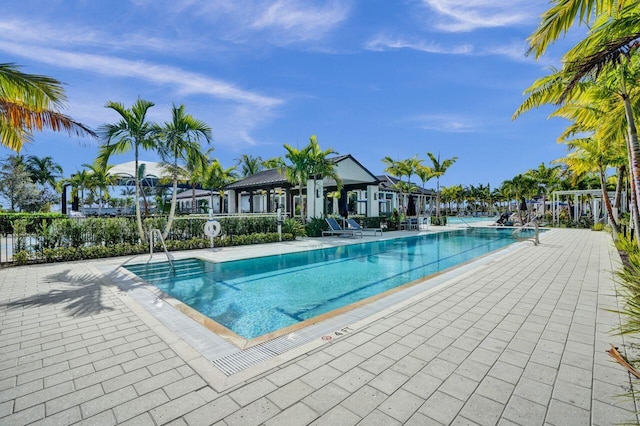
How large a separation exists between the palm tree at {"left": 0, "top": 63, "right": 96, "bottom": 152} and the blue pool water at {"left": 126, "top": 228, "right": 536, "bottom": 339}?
408 cm

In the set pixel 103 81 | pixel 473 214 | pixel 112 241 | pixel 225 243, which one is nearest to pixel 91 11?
pixel 103 81

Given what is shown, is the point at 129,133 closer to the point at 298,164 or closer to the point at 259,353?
the point at 298,164

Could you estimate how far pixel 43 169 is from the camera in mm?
35625

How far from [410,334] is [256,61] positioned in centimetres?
1430

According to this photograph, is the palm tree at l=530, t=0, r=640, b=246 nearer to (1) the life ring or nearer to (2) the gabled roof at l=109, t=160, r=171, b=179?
(1) the life ring

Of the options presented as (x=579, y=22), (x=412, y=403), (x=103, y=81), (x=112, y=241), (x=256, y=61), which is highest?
(x=256, y=61)

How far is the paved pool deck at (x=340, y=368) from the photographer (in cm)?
221

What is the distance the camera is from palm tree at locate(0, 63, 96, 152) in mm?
6047

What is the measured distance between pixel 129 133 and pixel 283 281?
8015 mm

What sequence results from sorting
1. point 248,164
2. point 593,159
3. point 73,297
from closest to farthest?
point 73,297
point 593,159
point 248,164

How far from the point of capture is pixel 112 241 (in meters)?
10.5

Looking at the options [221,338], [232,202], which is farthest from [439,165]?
[221,338]

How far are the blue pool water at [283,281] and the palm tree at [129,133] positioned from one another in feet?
14.3

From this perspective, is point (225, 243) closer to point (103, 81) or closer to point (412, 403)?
point (103, 81)
